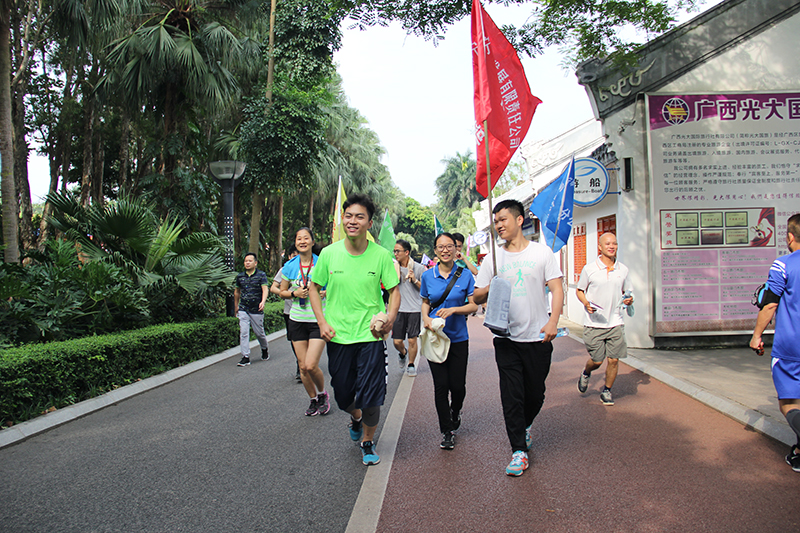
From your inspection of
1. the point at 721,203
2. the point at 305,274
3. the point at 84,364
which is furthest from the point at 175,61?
the point at 721,203

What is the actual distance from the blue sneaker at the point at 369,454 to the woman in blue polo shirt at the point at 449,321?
61 centimetres

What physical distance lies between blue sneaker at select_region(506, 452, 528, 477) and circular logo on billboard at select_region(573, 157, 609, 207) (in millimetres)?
6907

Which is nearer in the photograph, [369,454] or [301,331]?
[369,454]

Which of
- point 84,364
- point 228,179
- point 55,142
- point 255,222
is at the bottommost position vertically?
point 84,364

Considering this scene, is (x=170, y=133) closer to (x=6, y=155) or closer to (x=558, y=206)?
(x=6, y=155)

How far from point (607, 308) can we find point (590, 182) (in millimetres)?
4536

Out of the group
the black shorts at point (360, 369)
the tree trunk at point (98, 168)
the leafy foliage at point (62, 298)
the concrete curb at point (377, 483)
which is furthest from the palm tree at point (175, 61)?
the black shorts at point (360, 369)

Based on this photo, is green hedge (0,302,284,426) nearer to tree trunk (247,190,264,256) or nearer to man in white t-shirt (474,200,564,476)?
man in white t-shirt (474,200,564,476)

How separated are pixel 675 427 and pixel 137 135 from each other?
77.7ft

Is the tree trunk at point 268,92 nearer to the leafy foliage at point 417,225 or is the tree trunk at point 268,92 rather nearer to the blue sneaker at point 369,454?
the blue sneaker at point 369,454

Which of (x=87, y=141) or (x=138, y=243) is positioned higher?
(x=87, y=141)

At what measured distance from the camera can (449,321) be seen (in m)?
4.56

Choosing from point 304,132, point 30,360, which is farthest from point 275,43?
point 30,360

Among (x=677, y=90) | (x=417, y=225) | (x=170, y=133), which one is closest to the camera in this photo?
(x=677, y=90)
